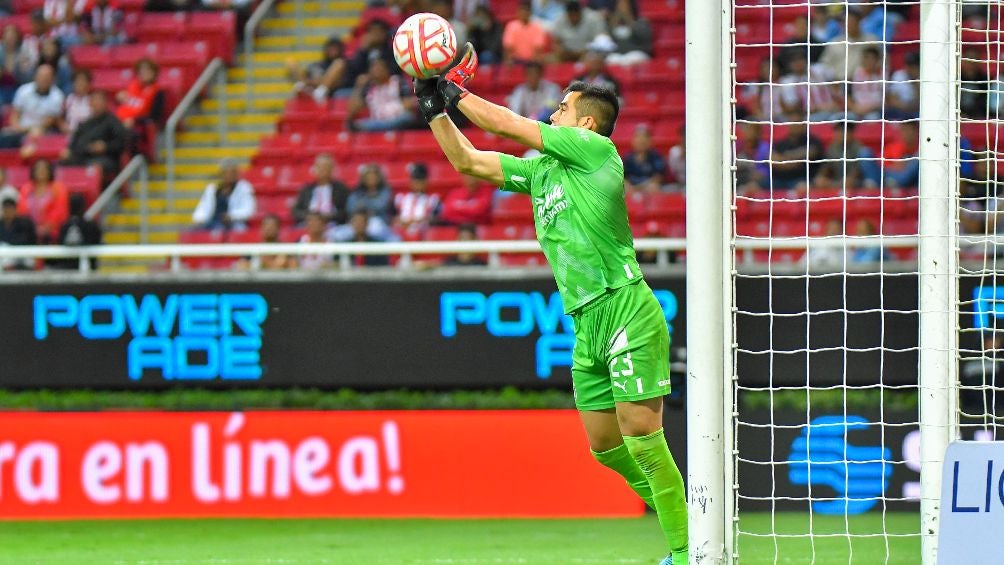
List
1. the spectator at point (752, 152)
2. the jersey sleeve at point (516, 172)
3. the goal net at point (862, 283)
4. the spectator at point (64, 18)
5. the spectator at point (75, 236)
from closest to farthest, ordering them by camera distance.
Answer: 1. the goal net at point (862, 283)
2. the jersey sleeve at point (516, 172)
3. the spectator at point (75, 236)
4. the spectator at point (752, 152)
5. the spectator at point (64, 18)

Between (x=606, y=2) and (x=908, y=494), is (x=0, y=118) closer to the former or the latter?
(x=606, y=2)

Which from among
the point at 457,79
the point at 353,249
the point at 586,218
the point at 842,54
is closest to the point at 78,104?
the point at 353,249

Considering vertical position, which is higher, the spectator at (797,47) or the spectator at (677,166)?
the spectator at (797,47)

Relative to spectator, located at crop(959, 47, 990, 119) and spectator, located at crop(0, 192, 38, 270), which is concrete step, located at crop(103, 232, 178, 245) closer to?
spectator, located at crop(0, 192, 38, 270)

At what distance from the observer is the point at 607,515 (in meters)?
10.5

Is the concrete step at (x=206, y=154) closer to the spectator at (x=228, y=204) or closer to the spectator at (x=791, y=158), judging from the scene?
the spectator at (x=228, y=204)

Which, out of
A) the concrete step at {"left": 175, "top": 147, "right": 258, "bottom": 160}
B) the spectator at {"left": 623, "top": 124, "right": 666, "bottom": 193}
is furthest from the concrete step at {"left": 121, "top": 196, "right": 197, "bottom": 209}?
the spectator at {"left": 623, "top": 124, "right": 666, "bottom": 193}

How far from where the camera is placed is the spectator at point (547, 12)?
14.7 meters

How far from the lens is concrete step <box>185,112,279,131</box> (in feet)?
49.9

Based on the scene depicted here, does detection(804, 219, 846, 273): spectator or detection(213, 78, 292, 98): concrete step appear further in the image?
detection(213, 78, 292, 98): concrete step

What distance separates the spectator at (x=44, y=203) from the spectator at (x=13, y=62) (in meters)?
2.74

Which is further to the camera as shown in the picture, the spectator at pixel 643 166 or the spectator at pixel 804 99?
the spectator at pixel 804 99

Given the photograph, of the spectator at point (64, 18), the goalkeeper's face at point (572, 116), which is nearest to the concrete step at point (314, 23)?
the spectator at point (64, 18)

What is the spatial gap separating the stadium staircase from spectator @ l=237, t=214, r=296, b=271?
137 cm
